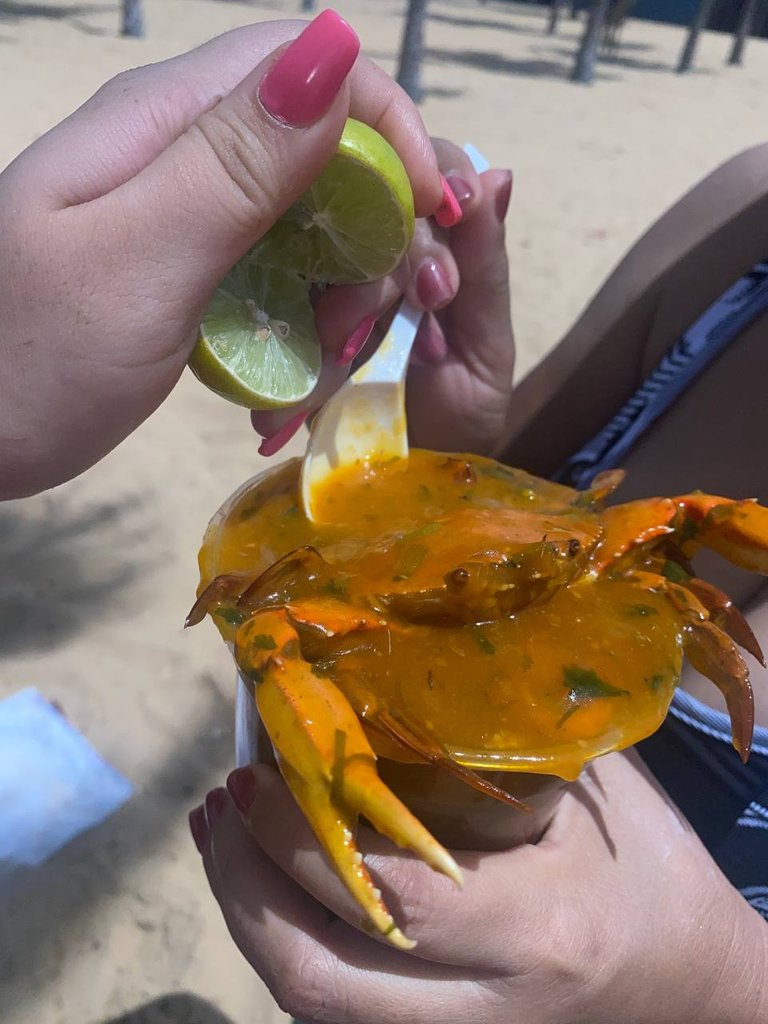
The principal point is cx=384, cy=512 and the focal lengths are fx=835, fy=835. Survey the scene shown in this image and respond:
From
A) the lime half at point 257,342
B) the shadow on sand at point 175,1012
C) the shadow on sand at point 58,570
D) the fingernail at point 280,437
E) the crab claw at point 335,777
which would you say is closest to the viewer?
the crab claw at point 335,777

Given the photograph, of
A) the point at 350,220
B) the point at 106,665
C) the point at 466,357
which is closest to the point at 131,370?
the point at 350,220

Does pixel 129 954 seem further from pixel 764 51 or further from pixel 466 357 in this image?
pixel 764 51

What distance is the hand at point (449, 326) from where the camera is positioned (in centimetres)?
101

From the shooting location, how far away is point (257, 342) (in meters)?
0.85

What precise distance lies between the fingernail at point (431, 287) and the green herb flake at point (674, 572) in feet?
1.63

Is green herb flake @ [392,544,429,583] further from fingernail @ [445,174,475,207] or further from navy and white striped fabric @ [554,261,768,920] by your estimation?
fingernail @ [445,174,475,207]

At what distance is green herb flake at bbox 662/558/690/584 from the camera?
71cm

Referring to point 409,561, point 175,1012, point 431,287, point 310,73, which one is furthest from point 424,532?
point 175,1012

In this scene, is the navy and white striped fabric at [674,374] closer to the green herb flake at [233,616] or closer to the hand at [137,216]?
the hand at [137,216]

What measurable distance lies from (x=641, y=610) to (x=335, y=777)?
0.30 m

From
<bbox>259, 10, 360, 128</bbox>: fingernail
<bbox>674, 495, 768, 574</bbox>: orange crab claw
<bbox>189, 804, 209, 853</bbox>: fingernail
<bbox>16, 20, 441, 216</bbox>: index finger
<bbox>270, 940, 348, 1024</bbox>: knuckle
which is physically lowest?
<bbox>189, 804, 209, 853</bbox>: fingernail

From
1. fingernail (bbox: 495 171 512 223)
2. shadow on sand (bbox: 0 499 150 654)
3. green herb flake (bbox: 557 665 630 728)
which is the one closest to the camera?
green herb flake (bbox: 557 665 630 728)

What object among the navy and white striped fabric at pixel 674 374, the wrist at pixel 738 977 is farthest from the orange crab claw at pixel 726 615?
the navy and white striped fabric at pixel 674 374

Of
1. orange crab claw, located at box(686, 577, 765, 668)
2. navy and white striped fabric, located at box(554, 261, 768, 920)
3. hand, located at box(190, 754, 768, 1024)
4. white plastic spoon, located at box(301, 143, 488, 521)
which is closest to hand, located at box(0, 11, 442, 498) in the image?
white plastic spoon, located at box(301, 143, 488, 521)
